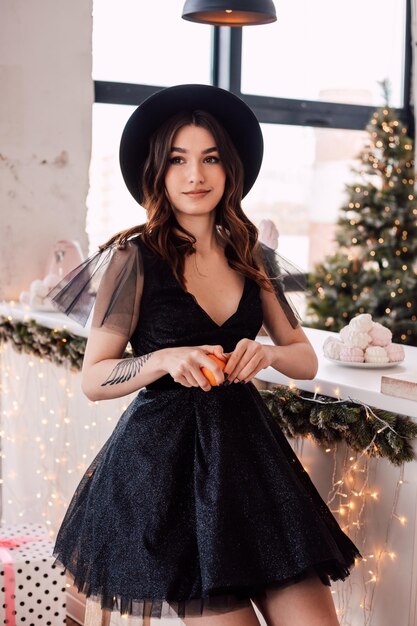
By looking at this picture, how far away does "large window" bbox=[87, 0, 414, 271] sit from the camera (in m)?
4.71

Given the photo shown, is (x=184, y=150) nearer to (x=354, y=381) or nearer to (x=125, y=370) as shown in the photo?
(x=125, y=370)

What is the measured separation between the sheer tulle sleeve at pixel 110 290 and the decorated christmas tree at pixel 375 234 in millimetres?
3435

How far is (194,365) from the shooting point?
163cm

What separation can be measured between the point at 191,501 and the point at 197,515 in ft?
0.17

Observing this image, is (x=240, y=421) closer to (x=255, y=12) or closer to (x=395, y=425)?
(x=395, y=425)

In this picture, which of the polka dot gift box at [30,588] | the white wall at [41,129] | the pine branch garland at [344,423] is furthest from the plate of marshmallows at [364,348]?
the white wall at [41,129]

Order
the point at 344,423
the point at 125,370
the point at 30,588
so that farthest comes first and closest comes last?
the point at 30,588
the point at 344,423
the point at 125,370

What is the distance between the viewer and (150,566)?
1633 mm

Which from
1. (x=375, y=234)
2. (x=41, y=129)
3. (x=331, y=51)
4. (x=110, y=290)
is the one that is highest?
(x=331, y=51)

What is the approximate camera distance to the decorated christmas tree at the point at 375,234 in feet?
17.2

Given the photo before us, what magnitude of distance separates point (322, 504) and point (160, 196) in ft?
2.25

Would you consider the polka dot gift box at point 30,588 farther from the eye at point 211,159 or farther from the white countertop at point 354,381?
the eye at point 211,159

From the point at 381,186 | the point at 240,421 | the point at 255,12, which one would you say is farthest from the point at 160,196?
the point at 381,186

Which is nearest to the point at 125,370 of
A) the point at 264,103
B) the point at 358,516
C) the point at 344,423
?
the point at 344,423
